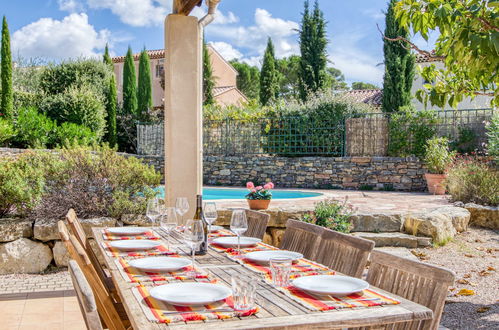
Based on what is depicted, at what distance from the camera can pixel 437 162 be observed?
10.9m

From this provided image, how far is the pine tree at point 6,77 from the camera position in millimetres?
14516

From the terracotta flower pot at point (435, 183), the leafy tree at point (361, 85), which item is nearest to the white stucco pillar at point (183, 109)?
the terracotta flower pot at point (435, 183)

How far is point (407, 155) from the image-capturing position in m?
12.2

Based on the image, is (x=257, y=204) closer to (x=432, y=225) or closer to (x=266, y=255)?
(x=432, y=225)

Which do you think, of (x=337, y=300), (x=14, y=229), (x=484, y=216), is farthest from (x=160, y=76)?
(x=337, y=300)

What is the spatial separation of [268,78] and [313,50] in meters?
5.75

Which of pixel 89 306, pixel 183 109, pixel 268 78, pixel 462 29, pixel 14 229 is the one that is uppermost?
pixel 268 78

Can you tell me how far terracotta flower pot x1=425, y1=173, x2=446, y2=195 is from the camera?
10.8 metres

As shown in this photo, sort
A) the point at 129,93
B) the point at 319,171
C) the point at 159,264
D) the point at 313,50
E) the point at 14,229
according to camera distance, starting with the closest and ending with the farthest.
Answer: the point at 159,264 → the point at 14,229 → the point at 319,171 → the point at 313,50 → the point at 129,93

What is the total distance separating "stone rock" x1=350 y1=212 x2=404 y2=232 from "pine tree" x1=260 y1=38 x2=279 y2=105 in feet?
59.1

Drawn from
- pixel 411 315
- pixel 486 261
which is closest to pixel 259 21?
Result: pixel 486 261

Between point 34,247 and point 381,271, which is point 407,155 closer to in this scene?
point 34,247

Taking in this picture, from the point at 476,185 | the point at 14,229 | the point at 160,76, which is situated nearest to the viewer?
the point at 14,229

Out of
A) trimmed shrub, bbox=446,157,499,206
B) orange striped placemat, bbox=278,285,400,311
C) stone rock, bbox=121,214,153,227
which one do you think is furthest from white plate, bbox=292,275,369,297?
trimmed shrub, bbox=446,157,499,206
